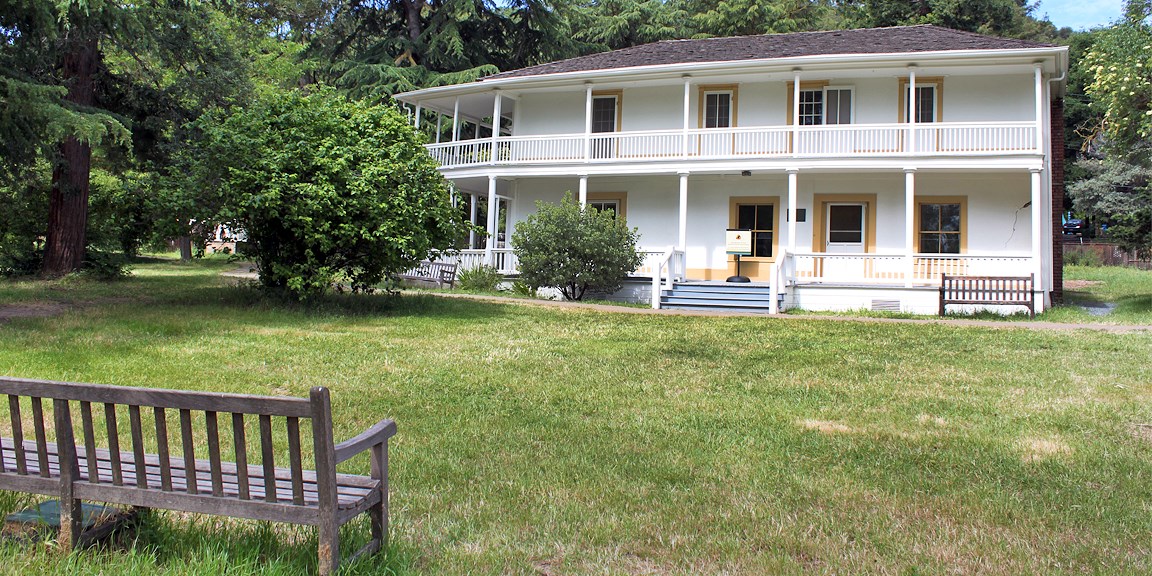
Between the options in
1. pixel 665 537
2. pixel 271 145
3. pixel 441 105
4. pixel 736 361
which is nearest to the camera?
pixel 665 537

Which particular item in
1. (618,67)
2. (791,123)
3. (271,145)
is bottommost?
(271,145)

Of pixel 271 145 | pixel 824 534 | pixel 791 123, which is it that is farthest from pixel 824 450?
pixel 791 123

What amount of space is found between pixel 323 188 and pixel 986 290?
1313 centimetres

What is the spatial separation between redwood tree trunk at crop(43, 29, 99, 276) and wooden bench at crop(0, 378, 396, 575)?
60.9ft

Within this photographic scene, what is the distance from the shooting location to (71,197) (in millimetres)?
20859

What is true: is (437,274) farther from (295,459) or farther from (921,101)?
(295,459)

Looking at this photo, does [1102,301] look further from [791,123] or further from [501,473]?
[501,473]

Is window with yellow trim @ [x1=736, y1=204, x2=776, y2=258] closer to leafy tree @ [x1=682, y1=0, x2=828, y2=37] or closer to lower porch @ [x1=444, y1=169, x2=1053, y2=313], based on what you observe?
lower porch @ [x1=444, y1=169, x2=1053, y2=313]

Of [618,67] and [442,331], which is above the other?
[618,67]

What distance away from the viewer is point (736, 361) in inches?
413

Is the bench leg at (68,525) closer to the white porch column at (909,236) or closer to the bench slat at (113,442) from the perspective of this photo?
the bench slat at (113,442)

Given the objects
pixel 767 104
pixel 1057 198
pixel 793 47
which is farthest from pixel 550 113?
pixel 1057 198

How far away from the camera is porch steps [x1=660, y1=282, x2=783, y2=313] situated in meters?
19.2

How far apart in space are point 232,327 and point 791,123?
620 inches
